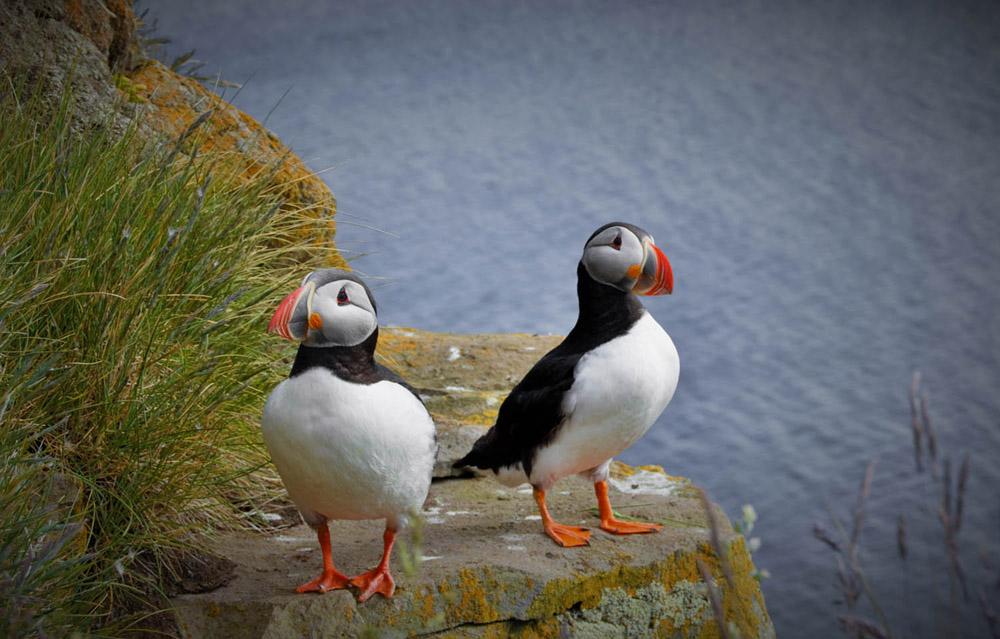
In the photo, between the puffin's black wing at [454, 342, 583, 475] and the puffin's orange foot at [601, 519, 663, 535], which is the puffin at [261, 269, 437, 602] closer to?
the puffin's black wing at [454, 342, 583, 475]

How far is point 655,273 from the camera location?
2684 millimetres

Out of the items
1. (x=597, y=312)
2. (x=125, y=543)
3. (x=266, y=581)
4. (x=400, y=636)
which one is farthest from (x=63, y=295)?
(x=597, y=312)

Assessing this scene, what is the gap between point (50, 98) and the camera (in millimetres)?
3818

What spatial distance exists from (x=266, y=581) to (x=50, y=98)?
89.4 inches

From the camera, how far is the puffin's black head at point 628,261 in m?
2.68

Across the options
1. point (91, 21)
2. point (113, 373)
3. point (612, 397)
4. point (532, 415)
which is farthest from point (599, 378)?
point (91, 21)

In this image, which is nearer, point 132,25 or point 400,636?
point 400,636

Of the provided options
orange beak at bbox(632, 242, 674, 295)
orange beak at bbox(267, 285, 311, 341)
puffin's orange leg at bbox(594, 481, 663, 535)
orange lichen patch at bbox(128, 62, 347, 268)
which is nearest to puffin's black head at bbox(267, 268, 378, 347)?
orange beak at bbox(267, 285, 311, 341)

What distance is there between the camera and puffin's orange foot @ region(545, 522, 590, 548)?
2748 mm

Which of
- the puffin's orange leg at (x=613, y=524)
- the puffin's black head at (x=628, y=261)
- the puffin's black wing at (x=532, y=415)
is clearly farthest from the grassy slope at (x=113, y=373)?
the puffin's orange leg at (x=613, y=524)

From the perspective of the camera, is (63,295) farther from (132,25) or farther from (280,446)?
(132,25)

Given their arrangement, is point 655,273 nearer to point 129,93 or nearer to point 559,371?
point 559,371

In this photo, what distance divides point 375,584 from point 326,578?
14 centimetres

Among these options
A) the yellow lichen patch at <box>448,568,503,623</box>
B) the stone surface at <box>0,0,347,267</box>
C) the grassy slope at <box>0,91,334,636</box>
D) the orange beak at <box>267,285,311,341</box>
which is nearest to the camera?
the orange beak at <box>267,285,311,341</box>
